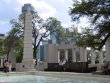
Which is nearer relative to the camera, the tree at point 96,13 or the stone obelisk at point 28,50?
the tree at point 96,13

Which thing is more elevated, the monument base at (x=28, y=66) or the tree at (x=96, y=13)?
the tree at (x=96, y=13)

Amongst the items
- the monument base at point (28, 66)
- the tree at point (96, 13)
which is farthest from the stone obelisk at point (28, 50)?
the tree at point (96, 13)

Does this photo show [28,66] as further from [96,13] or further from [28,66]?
[96,13]

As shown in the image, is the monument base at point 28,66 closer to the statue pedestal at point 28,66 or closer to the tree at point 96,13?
the statue pedestal at point 28,66

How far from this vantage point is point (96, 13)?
24.5 meters

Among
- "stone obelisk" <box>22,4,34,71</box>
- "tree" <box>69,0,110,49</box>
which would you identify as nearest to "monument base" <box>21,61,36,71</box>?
"stone obelisk" <box>22,4,34,71</box>

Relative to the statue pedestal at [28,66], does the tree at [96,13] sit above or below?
above

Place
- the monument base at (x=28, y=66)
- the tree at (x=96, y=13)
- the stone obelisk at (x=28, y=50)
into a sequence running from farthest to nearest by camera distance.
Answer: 1. the stone obelisk at (x=28, y=50)
2. the monument base at (x=28, y=66)
3. the tree at (x=96, y=13)

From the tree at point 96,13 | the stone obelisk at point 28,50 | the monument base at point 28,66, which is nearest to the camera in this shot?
the tree at point 96,13

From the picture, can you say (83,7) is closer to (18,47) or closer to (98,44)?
(98,44)

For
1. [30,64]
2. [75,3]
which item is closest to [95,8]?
[75,3]

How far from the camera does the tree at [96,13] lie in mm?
23594

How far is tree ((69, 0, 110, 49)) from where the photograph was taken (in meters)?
23.6

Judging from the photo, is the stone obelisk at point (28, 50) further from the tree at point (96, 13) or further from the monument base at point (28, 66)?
the tree at point (96, 13)
